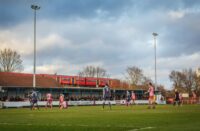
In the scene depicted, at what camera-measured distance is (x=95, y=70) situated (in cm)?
14238

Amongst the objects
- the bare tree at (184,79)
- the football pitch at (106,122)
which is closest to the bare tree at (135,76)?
the bare tree at (184,79)

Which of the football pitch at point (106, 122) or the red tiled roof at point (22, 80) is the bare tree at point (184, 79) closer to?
the red tiled roof at point (22, 80)

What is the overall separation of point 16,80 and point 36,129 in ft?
259

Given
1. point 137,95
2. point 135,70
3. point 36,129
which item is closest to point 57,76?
point 137,95

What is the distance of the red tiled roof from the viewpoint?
86244 mm

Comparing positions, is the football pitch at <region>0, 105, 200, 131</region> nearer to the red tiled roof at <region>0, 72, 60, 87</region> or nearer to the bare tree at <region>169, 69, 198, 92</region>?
the red tiled roof at <region>0, 72, 60, 87</region>

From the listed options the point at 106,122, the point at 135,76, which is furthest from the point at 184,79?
the point at 106,122

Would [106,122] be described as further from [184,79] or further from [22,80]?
[184,79]

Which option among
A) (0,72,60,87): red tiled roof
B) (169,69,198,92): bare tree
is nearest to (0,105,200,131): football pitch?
(0,72,60,87): red tiled roof

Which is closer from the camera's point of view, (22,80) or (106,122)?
(106,122)

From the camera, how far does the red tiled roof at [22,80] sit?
86.2 m

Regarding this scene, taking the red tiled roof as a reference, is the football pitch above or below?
below

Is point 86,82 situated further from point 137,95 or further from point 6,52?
point 6,52

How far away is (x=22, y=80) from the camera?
91.9m
